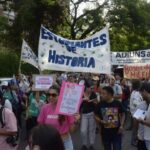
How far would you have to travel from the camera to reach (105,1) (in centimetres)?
3812

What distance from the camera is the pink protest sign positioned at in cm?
661

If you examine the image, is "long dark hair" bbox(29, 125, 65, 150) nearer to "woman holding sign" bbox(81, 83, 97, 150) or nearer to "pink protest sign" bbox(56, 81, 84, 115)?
"pink protest sign" bbox(56, 81, 84, 115)

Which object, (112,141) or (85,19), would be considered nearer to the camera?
(112,141)

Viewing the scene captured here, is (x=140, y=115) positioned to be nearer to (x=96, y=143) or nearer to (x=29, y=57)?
(x=96, y=143)

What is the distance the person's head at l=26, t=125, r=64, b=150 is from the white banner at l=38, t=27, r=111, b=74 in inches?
300

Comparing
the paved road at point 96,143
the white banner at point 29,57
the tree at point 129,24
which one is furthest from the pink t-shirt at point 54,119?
the tree at point 129,24

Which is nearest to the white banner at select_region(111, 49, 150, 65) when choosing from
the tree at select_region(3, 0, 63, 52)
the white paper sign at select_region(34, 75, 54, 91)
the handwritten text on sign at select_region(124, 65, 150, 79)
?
the handwritten text on sign at select_region(124, 65, 150, 79)

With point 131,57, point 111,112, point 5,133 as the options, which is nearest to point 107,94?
point 111,112

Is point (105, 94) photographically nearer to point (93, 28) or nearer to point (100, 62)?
Result: point (100, 62)

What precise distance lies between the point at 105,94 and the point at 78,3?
30.3m

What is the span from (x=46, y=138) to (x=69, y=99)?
3.58 meters

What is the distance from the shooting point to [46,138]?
3055mm

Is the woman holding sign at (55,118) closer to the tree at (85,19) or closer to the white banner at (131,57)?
the white banner at (131,57)

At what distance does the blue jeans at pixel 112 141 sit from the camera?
26.1 ft
